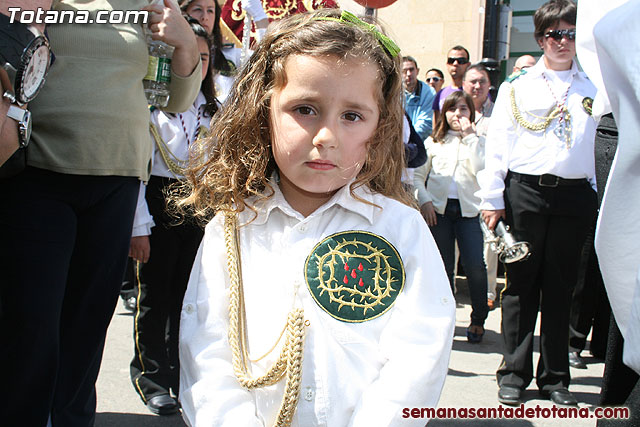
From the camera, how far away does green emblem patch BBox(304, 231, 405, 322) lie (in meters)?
1.72

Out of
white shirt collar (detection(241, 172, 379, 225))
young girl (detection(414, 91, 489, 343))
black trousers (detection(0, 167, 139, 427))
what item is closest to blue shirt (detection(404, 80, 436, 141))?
young girl (detection(414, 91, 489, 343))

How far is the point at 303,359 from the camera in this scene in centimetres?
169

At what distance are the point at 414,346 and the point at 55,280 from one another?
1.27 meters

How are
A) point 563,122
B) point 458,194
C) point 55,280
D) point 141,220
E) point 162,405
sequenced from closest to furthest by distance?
point 55,280, point 141,220, point 162,405, point 563,122, point 458,194

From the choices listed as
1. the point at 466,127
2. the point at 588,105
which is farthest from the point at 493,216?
the point at 466,127

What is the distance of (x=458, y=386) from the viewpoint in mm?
4027

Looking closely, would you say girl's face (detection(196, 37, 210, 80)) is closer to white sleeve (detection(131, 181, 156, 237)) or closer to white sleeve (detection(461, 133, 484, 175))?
white sleeve (detection(131, 181, 156, 237))

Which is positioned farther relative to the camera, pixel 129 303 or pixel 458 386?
pixel 129 303

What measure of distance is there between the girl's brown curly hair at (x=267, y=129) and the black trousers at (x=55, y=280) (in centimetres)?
52

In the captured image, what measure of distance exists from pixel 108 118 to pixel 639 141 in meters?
1.81

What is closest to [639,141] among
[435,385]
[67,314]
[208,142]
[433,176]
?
[435,385]

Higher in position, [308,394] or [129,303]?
[308,394]

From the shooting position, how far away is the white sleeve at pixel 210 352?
166cm
